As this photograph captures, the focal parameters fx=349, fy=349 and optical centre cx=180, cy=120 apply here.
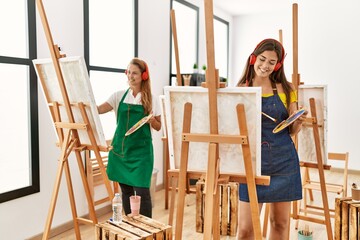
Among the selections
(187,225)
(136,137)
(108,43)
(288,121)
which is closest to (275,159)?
(288,121)

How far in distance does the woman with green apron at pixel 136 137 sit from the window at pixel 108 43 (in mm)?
1035

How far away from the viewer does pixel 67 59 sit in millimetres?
2186

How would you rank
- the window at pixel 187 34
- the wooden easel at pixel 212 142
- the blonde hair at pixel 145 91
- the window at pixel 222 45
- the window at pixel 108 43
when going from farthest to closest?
the window at pixel 222 45, the window at pixel 187 34, the window at pixel 108 43, the blonde hair at pixel 145 91, the wooden easel at pixel 212 142

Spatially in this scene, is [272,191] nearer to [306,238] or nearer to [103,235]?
[103,235]

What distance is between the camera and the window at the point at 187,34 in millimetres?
5051

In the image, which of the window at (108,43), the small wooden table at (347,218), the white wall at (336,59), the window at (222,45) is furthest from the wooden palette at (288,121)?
the window at (222,45)

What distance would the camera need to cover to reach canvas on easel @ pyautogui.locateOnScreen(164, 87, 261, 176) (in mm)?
1554

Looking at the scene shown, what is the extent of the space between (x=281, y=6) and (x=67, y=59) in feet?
15.3

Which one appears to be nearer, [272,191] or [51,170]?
[272,191]

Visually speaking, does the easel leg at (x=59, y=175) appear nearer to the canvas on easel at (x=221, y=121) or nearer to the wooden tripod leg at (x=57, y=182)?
the wooden tripod leg at (x=57, y=182)

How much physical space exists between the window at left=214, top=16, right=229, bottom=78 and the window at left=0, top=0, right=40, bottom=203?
3.96 metres

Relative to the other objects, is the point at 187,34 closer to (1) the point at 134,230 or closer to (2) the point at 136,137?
(2) the point at 136,137

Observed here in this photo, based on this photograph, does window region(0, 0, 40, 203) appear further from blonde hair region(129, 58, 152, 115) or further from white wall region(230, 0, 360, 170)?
white wall region(230, 0, 360, 170)

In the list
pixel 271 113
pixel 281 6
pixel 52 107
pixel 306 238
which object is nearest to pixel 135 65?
pixel 52 107
